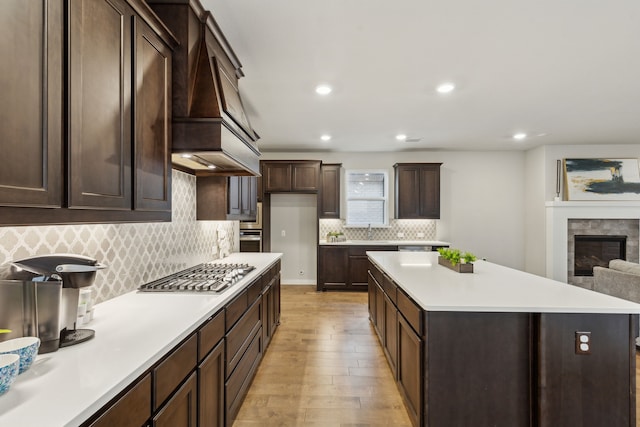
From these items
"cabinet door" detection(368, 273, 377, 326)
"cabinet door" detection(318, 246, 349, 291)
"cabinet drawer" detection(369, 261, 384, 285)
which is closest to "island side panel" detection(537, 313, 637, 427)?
"cabinet drawer" detection(369, 261, 384, 285)

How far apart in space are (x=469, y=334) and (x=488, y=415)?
18.4 inches

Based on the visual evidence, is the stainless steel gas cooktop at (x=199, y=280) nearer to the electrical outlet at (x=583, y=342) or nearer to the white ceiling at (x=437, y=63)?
the white ceiling at (x=437, y=63)

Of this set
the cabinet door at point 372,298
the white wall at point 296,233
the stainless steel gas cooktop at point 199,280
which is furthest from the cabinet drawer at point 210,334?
the white wall at point 296,233

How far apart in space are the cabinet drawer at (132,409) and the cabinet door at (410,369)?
1449 mm

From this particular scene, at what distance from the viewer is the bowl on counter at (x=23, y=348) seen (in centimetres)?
95

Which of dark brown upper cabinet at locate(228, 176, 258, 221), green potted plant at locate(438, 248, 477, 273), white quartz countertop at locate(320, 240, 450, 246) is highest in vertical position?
dark brown upper cabinet at locate(228, 176, 258, 221)

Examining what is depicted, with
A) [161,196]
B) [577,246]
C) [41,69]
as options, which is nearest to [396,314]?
[161,196]

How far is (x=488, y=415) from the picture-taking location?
1.81 m

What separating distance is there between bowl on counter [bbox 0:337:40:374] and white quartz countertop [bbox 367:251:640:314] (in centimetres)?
173

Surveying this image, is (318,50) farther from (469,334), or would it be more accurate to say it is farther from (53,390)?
(53,390)

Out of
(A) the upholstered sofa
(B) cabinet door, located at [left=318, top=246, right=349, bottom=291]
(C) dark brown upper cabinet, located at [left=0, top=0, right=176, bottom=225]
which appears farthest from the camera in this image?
(B) cabinet door, located at [left=318, top=246, right=349, bottom=291]

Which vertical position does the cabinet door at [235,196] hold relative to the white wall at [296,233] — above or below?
above

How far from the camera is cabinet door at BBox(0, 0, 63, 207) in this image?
0.89 metres

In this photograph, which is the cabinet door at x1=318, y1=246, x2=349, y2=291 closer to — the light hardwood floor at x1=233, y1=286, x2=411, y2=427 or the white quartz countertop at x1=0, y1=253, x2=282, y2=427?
the light hardwood floor at x1=233, y1=286, x2=411, y2=427
